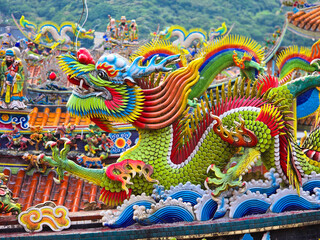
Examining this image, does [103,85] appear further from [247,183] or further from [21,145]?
Result: [21,145]

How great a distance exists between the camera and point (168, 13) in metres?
22.9

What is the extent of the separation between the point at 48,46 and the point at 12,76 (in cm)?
669

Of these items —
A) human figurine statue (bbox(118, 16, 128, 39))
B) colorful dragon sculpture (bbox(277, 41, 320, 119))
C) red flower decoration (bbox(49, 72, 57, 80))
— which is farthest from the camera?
human figurine statue (bbox(118, 16, 128, 39))

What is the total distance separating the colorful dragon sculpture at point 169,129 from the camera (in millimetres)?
6688

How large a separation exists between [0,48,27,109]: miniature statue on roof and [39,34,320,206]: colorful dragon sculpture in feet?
7.56

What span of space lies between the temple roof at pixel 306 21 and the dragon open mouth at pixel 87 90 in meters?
6.31

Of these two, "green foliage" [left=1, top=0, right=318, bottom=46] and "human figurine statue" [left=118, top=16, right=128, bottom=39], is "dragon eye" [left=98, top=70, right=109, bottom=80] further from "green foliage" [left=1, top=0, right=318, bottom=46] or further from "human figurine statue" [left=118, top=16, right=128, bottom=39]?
"green foliage" [left=1, top=0, right=318, bottom=46]

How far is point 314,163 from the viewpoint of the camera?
23.6ft

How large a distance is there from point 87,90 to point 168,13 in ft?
54.3

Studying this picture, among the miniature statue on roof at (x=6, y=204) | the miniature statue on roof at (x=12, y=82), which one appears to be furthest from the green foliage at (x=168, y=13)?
the miniature statue on roof at (x=6, y=204)

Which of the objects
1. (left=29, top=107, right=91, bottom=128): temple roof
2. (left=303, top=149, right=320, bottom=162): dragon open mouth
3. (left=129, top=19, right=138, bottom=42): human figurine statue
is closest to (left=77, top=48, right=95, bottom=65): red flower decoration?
(left=303, top=149, right=320, bottom=162): dragon open mouth

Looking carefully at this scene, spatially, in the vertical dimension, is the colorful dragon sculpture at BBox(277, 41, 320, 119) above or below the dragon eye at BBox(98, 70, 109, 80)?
below

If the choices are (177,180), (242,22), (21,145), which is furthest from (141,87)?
(242,22)

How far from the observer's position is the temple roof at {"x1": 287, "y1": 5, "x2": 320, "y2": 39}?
1195cm
